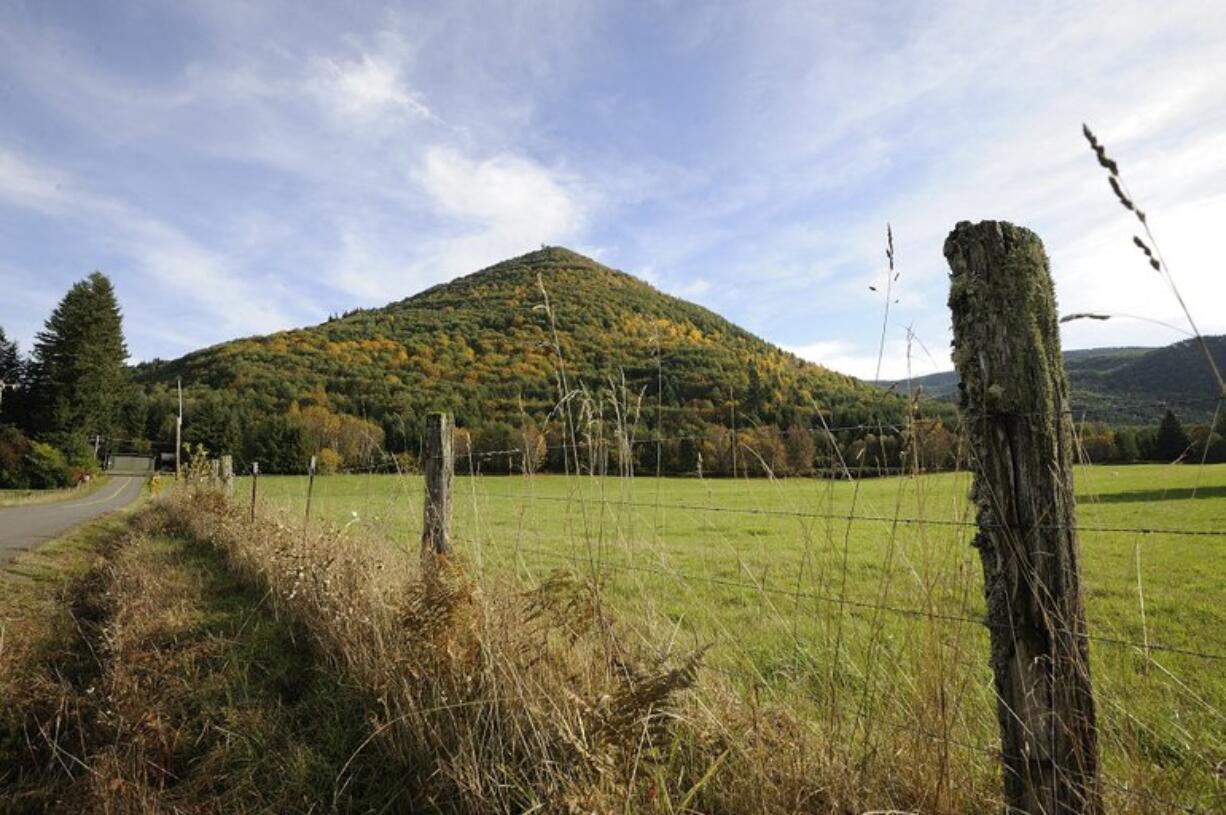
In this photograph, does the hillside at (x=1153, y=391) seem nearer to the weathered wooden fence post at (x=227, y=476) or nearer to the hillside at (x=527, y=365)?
the hillside at (x=527, y=365)

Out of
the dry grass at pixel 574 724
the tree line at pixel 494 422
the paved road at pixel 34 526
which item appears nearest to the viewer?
the dry grass at pixel 574 724

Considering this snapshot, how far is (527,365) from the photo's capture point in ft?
66.1

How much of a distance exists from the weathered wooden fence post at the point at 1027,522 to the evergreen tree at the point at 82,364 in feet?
197

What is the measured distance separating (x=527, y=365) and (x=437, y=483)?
15045 millimetres

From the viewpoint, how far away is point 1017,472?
6.38ft

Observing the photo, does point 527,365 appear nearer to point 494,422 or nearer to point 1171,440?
point 494,422

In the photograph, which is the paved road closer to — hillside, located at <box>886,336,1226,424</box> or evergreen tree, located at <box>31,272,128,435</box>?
hillside, located at <box>886,336,1226,424</box>

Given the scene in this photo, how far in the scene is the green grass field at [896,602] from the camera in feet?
7.82

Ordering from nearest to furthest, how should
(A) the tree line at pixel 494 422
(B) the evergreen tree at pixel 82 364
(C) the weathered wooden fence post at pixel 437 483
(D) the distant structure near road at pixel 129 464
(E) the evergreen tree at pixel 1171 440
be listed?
(E) the evergreen tree at pixel 1171 440 < (A) the tree line at pixel 494 422 < (C) the weathered wooden fence post at pixel 437 483 < (B) the evergreen tree at pixel 82 364 < (D) the distant structure near road at pixel 129 464

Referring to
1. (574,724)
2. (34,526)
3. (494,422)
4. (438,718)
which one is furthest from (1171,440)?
(34,526)

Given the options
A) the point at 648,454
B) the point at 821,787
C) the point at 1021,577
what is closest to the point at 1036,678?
the point at 1021,577

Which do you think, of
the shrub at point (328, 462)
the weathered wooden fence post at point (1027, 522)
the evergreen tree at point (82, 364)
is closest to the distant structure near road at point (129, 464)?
the evergreen tree at point (82, 364)

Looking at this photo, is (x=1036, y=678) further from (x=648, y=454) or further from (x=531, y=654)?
(x=648, y=454)

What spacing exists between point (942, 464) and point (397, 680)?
2750mm
